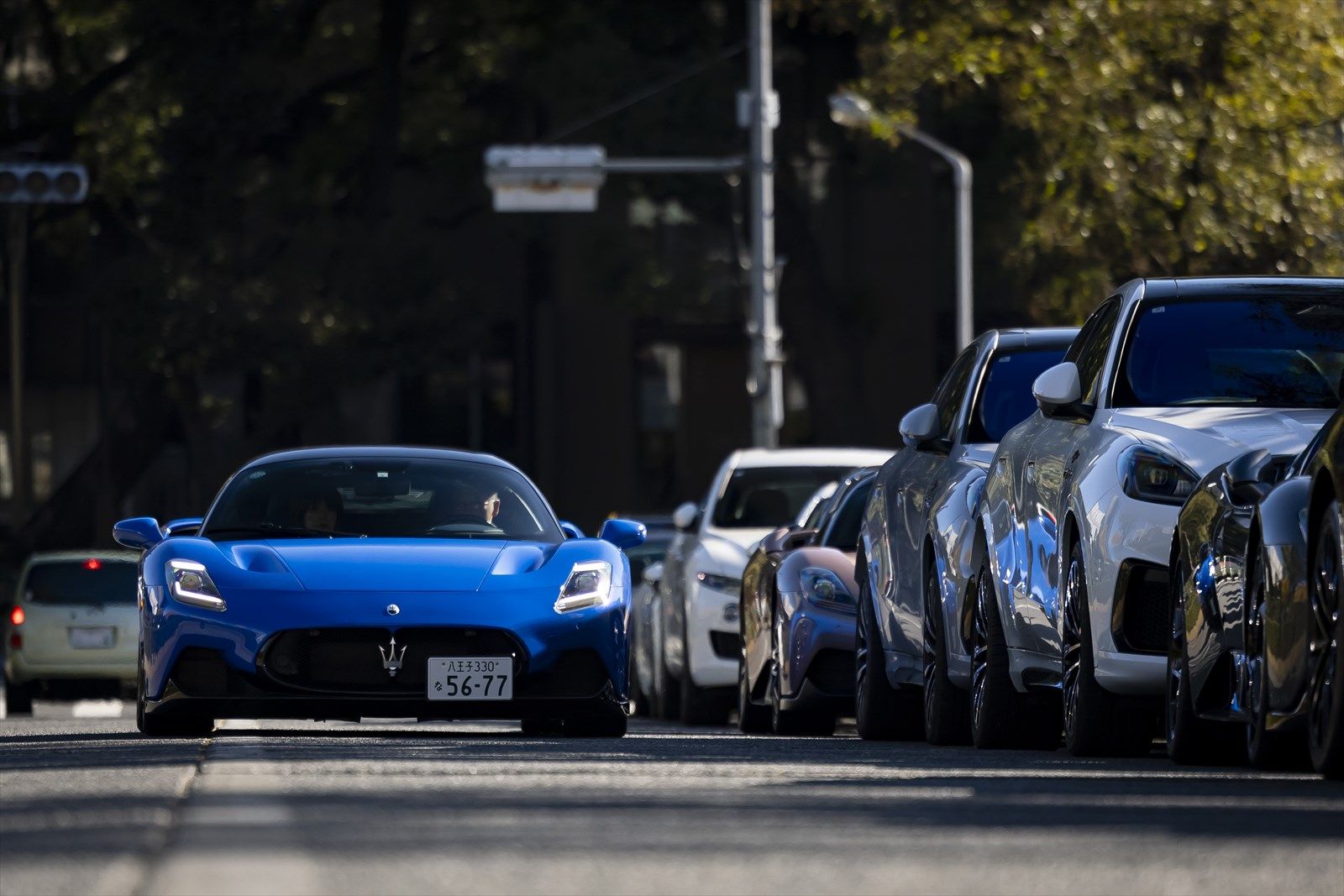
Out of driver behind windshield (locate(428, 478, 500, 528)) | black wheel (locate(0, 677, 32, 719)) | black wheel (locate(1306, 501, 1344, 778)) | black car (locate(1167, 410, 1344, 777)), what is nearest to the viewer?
black wheel (locate(1306, 501, 1344, 778))

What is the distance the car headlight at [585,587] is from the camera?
12766 millimetres

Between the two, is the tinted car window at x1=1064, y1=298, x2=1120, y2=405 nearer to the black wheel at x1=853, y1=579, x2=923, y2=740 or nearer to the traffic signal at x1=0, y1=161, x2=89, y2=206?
the black wheel at x1=853, y1=579, x2=923, y2=740

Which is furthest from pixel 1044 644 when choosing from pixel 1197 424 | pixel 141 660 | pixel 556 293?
pixel 556 293

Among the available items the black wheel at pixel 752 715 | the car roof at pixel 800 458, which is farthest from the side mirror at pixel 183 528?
the car roof at pixel 800 458

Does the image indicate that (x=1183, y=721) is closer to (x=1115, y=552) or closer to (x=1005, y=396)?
(x=1115, y=552)

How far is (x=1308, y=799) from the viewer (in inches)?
329

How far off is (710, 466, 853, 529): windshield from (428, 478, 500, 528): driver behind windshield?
5932 mm

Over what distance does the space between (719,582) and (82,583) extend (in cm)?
1305

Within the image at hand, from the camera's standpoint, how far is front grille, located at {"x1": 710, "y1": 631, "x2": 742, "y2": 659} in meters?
18.7

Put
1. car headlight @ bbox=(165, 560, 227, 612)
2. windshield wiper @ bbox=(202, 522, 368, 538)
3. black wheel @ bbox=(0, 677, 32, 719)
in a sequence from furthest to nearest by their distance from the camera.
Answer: black wheel @ bbox=(0, 677, 32, 719), windshield wiper @ bbox=(202, 522, 368, 538), car headlight @ bbox=(165, 560, 227, 612)

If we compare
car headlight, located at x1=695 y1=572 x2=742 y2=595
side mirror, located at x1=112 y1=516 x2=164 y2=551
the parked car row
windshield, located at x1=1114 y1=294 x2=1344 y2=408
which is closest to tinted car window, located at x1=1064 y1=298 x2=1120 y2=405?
the parked car row

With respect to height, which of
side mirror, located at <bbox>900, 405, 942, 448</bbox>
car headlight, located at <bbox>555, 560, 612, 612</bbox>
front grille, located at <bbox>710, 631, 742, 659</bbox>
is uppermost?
side mirror, located at <bbox>900, 405, 942, 448</bbox>

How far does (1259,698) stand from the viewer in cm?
917

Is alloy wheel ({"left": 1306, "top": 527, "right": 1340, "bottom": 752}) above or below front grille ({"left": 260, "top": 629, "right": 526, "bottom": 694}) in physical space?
above
